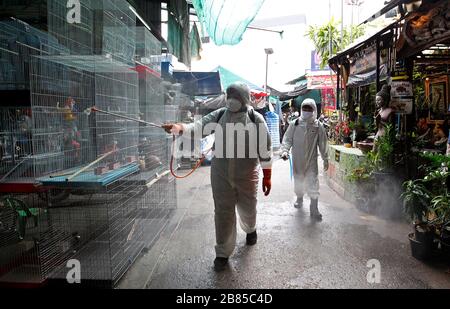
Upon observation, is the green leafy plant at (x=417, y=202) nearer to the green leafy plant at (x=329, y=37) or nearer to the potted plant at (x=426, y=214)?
the potted plant at (x=426, y=214)

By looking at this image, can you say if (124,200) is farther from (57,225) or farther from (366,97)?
(366,97)

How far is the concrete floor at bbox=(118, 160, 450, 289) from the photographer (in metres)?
3.47

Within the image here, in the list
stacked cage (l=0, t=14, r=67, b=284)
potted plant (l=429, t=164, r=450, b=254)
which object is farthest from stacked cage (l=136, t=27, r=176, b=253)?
potted plant (l=429, t=164, r=450, b=254)

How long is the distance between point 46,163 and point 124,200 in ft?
3.21

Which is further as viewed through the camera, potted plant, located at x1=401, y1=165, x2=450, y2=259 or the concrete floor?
potted plant, located at x1=401, y1=165, x2=450, y2=259

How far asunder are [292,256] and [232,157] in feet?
4.85

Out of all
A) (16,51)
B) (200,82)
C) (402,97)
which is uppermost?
(200,82)

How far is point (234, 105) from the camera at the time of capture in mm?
4031

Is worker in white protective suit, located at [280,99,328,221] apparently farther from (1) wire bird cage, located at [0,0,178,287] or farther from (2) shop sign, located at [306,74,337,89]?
(2) shop sign, located at [306,74,337,89]

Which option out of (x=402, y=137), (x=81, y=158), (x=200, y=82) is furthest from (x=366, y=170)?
(x=200, y=82)

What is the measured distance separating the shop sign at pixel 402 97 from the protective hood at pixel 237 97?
3.39 metres

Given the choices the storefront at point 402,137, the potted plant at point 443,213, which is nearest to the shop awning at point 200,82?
the storefront at point 402,137

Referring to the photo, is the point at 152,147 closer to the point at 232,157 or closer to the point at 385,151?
the point at 232,157

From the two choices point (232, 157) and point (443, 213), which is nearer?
point (443, 213)
